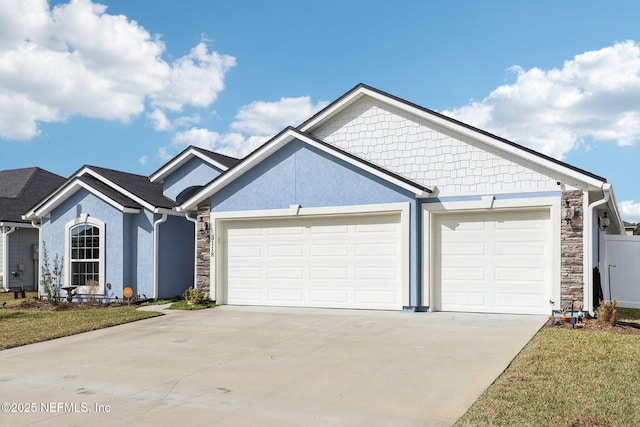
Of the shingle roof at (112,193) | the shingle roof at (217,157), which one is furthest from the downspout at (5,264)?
the shingle roof at (217,157)

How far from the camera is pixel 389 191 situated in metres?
13.3

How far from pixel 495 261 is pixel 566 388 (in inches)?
249

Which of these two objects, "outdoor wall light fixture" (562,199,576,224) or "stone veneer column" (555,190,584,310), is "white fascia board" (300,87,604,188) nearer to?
"stone veneer column" (555,190,584,310)

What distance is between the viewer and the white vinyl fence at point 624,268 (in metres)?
15.0

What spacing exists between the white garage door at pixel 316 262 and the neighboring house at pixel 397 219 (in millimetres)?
26

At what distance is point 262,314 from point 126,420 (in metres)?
7.52

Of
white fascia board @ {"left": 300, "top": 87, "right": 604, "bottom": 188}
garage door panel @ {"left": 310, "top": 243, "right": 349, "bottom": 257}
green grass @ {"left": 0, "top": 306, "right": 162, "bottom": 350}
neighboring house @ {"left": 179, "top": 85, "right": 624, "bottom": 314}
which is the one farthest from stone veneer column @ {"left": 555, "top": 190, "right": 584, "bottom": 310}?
green grass @ {"left": 0, "top": 306, "right": 162, "bottom": 350}

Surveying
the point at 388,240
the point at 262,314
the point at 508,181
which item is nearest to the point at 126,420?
the point at 262,314

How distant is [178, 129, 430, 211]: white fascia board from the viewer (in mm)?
13008

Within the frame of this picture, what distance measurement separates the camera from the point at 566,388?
6.42 metres

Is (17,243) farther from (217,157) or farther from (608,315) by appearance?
(608,315)

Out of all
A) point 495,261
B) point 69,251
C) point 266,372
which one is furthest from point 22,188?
point 266,372

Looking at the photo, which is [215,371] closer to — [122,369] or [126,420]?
[122,369]

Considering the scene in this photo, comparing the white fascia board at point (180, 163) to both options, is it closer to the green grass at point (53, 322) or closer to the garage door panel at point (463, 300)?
the green grass at point (53, 322)
